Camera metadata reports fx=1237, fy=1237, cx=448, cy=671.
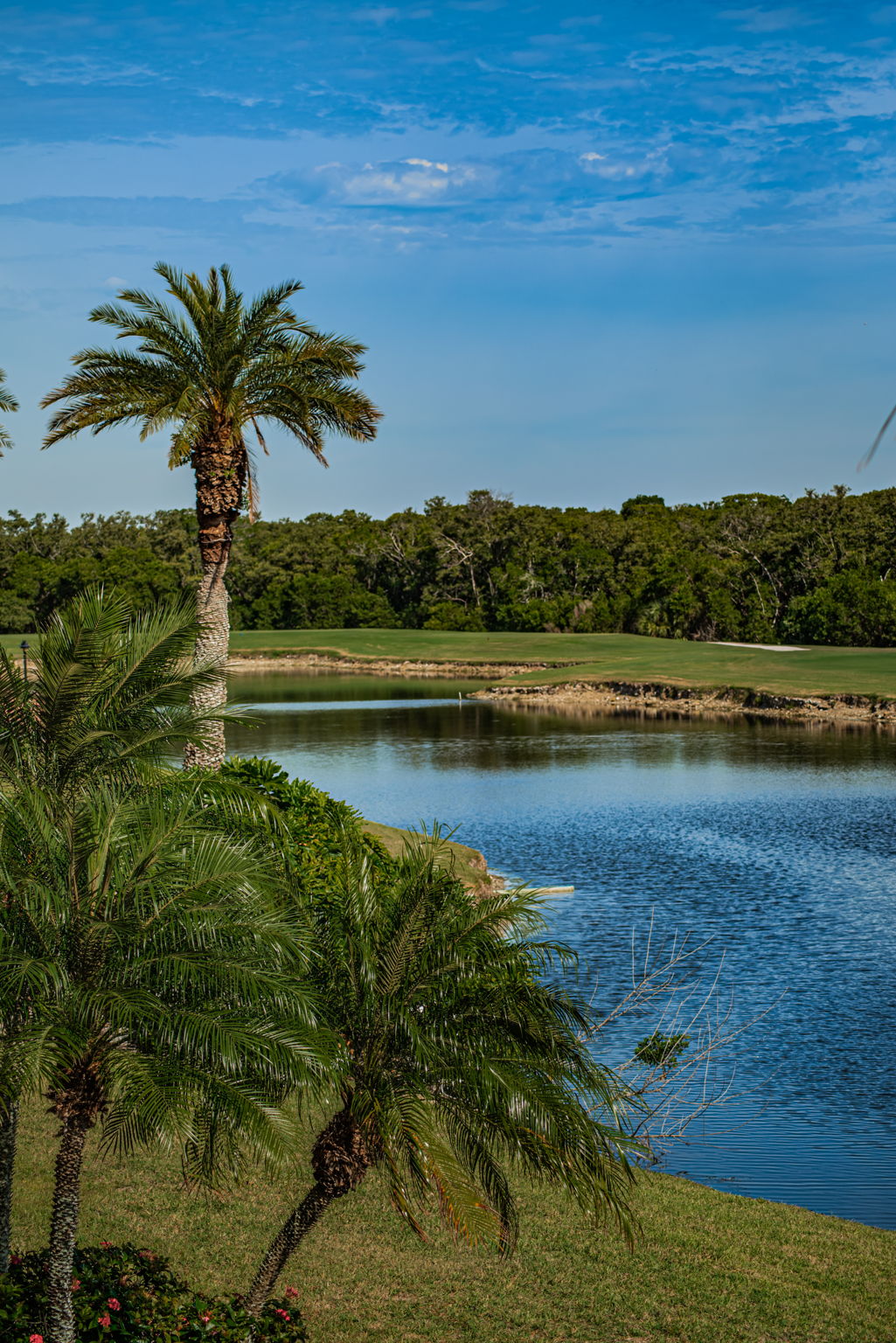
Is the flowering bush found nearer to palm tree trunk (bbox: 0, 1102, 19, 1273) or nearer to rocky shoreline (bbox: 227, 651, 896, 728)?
palm tree trunk (bbox: 0, 1102, 19, 1273)

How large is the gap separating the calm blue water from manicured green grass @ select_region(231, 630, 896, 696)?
1035 centimetres

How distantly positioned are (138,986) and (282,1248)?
98.8 inches

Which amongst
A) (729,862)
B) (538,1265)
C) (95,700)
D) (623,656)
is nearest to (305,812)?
(538,1265)

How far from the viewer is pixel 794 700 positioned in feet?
224

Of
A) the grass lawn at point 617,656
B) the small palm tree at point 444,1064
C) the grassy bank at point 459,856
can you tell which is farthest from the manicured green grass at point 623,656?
the small palm tree at point 444,1064

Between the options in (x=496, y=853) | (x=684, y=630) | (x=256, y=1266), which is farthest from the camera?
(x=684, y=630)

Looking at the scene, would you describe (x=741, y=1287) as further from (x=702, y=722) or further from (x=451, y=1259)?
(x=702, y=722)

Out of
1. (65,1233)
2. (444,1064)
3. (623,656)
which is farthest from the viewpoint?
(623,656)

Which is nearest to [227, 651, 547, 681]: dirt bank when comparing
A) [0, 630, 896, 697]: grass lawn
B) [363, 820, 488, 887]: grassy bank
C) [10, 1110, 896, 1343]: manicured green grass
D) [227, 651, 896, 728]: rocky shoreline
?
[227, 651, 896, 728]: rocky shoreline

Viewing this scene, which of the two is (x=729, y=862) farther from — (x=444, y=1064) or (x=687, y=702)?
(x=687, y=702)

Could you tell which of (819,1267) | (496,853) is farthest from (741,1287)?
(496,853)

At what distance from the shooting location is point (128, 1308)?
830cm

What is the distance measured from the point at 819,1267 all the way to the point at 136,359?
18.9m

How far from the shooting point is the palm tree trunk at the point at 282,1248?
8586 mm
